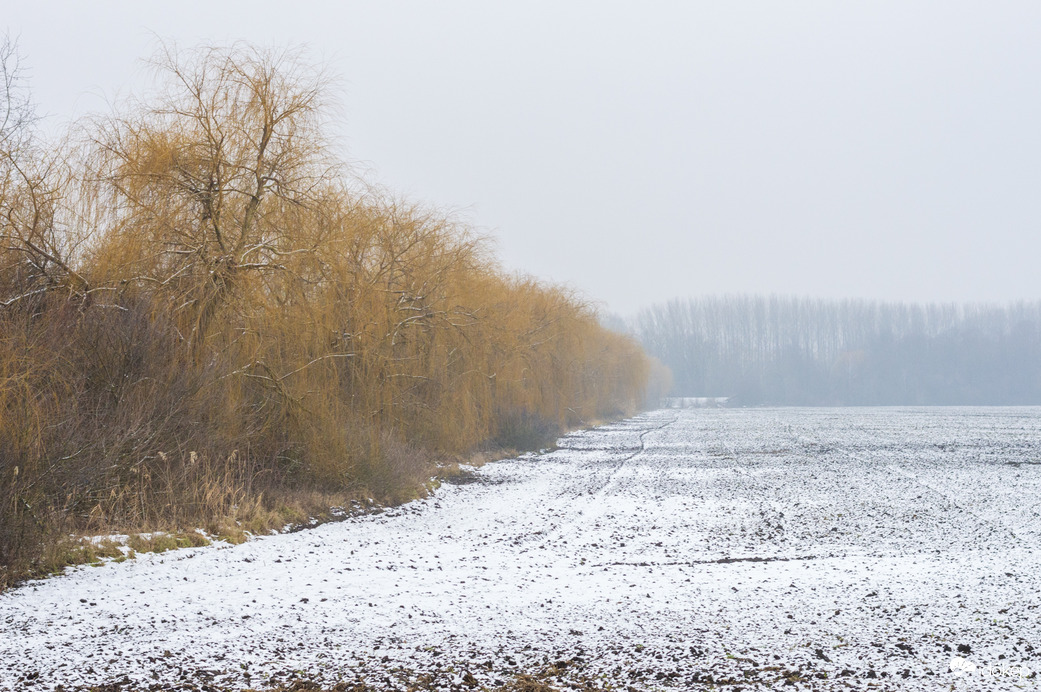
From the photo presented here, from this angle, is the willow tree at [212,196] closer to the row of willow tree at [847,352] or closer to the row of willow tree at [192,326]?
the row of willow tree at [192,326]

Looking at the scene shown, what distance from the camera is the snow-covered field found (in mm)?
5516

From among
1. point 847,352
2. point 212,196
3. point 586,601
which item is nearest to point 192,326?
point 212,196

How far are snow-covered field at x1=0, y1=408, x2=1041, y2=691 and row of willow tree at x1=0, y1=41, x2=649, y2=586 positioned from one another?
A: 1.36m

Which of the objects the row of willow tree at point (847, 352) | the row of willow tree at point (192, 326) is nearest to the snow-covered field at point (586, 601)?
the row of willow tree at point (192, 326)

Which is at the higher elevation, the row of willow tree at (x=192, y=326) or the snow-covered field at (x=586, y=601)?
the row of willow tree at (x=192, y=326)

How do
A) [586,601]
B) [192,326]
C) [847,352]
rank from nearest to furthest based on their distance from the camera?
1. [586,601]
2. [192,326]
3. [847,352]

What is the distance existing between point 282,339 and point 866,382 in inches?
4716

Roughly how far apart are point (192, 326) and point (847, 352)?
12657 cm

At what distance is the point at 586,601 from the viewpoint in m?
7.37

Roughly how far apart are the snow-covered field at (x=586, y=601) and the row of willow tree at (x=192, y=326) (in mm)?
1363

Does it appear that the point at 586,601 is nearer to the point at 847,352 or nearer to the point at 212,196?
the point at 212,196

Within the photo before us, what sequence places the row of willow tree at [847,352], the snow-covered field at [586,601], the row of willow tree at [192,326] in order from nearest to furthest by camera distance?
the snow-covered field at [586,601]
the row of willow tree at [192,326]
the row of willow tree at [847,352]

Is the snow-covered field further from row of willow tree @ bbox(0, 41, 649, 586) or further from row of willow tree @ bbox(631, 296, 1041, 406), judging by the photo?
row of willow tree @ bbox(631, 296, 1041, 406)

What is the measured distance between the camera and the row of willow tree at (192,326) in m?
9.83
